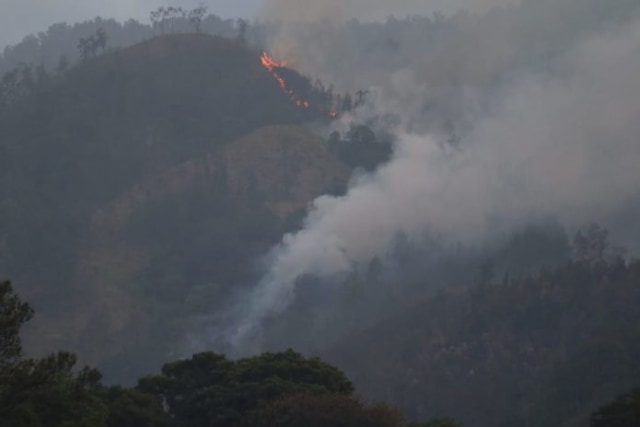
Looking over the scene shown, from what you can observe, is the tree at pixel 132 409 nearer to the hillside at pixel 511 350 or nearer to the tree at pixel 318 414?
the tree at pixel 318 414

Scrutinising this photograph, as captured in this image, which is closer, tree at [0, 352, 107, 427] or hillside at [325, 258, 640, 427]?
tree at [0, 352, 107, 427]

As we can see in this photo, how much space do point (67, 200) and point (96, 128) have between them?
48.0ft

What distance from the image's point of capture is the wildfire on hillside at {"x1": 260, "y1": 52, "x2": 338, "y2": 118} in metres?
144

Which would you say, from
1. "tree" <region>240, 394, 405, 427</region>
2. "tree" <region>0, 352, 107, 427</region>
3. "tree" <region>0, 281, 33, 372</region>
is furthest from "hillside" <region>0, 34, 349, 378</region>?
"tree" <region>0, 281, 33, 372</region>

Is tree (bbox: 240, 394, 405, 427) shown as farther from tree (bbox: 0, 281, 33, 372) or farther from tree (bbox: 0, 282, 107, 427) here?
tree (bbox: 0, 281, 33, 372)

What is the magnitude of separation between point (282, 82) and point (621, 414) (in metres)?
111

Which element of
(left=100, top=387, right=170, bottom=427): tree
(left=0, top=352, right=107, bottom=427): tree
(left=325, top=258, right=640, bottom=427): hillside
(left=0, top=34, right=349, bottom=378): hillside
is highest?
(left=0, top=34, right=349, bottom=378): hillside

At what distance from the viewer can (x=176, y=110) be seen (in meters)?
135

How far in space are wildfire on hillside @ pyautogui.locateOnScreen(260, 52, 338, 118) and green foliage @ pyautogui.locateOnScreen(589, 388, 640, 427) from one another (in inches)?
4089

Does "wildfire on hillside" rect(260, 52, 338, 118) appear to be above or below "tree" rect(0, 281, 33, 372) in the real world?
above

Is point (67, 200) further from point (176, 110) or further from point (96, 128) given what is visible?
point (176, 110)

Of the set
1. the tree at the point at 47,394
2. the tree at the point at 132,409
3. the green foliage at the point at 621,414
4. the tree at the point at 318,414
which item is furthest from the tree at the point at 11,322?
the green foliage at the point at 621,414

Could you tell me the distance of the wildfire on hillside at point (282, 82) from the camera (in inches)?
5684

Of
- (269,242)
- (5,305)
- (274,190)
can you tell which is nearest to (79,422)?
(5,305)
